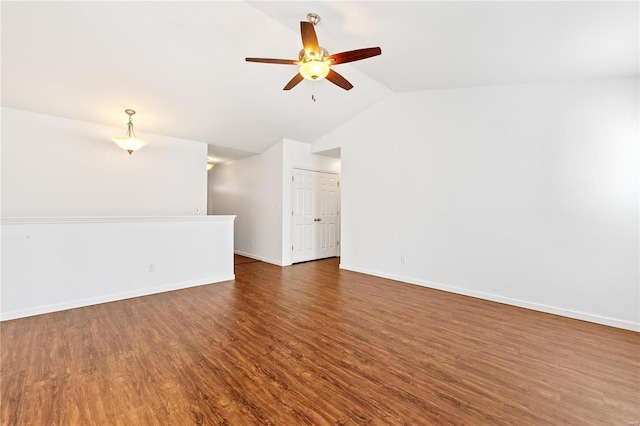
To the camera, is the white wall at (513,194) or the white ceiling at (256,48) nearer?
the white ceiling at (256,48)

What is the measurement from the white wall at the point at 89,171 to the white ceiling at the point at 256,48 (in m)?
0.29

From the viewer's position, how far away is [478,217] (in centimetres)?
389

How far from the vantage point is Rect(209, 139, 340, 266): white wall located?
5.83m

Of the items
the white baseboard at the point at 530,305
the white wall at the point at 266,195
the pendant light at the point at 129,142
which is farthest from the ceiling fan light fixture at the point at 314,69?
the white baseboard at the point at 530,305

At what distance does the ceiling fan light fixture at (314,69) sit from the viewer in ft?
7.96

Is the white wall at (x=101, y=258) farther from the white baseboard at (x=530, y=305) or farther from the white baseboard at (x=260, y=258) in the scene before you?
the white baseboard at (x=530, y=305)

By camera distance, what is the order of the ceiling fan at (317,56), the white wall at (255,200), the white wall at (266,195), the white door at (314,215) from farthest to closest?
the white door at (314,215) → the white wall at (255,200) → the white wall at (266,195) → the ceiling fan at (317,56)

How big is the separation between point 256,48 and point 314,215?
382cm

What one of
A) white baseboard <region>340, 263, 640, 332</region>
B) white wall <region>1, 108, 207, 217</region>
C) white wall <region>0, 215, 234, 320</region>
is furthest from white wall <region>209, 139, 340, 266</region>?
white baseboard <region>340, 263, 640, 332</region>

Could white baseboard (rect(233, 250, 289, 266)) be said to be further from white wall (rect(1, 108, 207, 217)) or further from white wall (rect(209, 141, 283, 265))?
white wall (rect(1, 108, 207, 217))

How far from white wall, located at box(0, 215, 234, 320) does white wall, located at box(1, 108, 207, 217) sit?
1085mm

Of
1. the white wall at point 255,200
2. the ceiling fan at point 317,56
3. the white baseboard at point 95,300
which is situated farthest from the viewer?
the white wall at point 255,200

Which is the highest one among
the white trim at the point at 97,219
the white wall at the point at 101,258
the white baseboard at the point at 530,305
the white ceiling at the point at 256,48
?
the white ceiling at the point at 256,48

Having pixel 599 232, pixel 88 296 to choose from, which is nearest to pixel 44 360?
pixel 88 296
